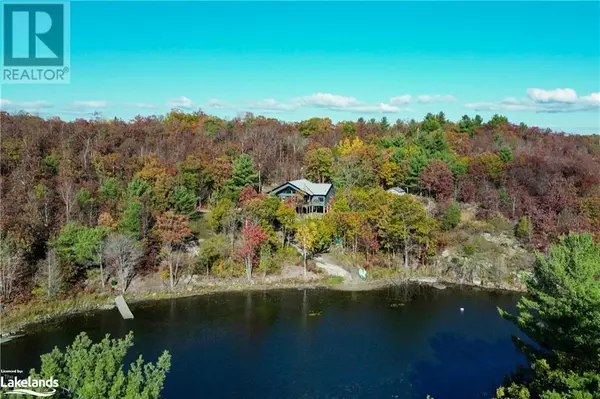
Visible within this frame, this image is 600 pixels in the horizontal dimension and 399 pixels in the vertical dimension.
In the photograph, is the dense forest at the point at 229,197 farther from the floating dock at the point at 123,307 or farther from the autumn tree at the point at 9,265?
the floating dock at the point at 123,307

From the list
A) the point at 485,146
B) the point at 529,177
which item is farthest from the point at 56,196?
the point at 485,146

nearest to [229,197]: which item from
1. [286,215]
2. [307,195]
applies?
[307,195]

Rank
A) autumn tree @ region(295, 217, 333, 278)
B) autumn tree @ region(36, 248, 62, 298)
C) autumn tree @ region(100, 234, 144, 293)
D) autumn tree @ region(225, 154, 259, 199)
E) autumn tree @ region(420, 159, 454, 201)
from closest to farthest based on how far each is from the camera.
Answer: autumn tree @ region(36, 248, 62, 298)
autumn tree @ region(100, 234, 144, 293)
autumn tree @ region(295, 217, 333, 278)
autumn tree @ region(225, 154, 259, 199)
autumn tree @ region(420, 159, 454, 201)

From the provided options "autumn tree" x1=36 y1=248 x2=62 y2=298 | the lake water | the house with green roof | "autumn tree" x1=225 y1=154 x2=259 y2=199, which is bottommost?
the lake water

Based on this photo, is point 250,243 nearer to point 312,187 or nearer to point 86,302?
point 86,302

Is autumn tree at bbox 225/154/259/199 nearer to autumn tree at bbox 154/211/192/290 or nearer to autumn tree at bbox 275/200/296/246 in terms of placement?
autumn tree at bbox 275/200/296/246

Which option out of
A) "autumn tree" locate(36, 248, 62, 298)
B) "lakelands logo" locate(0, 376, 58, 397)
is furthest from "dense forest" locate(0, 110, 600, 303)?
"lakelands logo" locate(0, 376, 58, 397)

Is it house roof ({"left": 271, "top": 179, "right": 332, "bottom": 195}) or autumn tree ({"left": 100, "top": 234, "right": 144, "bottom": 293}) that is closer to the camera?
autumn tree ({"left": 100, "top": 234, "right": 144, "bottom": 293})
